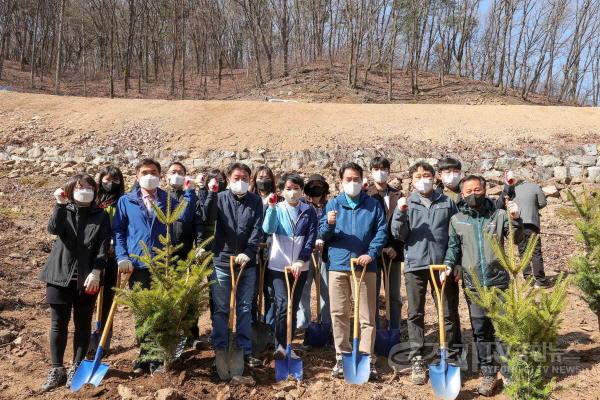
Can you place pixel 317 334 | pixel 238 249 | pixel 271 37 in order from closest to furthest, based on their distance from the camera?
pixel 238 249, pixel 317 334, pixel 271 37

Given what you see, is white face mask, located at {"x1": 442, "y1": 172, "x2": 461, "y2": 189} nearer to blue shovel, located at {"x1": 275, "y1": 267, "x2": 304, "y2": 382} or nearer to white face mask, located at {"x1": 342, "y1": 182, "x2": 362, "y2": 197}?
white face mask, located at {"x1": 342, "y1": 182, "x2": 362, "y2": 197}

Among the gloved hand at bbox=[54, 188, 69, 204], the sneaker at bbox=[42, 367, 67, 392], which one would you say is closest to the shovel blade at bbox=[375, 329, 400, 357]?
the sneaker at bbox=[42, 367, 67, 392]

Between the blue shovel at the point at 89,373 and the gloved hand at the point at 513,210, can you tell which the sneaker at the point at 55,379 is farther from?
the gloved hand at the point at 513,210

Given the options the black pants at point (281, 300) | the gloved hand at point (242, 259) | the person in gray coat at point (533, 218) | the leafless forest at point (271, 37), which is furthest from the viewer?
the leafless forest at point (271, 37)

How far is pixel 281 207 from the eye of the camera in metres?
5.02

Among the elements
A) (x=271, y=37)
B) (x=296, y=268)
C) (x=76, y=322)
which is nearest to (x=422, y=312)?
(x=296, y=268)

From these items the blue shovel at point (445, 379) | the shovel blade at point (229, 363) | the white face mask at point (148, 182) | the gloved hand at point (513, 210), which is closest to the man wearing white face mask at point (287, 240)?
the shovel blade at point (229, 363)

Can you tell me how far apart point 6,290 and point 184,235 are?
3.91 m

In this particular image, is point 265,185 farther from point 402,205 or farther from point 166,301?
point 166,301

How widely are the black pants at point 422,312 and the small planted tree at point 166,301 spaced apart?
2.07 meters

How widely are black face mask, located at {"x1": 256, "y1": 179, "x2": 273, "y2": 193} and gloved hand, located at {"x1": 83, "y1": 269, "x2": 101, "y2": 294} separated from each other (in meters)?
2.14

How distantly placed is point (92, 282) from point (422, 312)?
322cm

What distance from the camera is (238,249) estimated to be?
15.6 feet

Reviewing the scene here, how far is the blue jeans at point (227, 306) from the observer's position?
4.59 m
